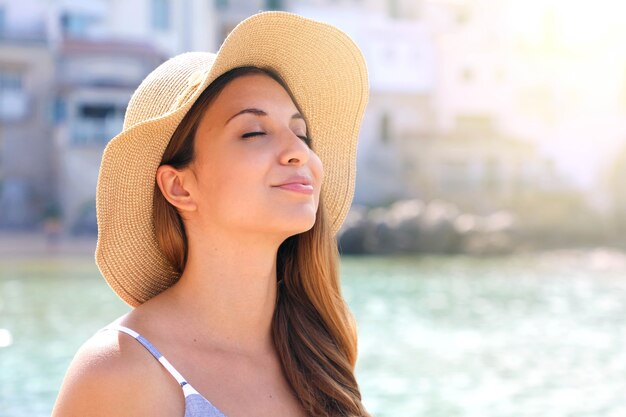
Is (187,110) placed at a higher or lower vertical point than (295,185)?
higher

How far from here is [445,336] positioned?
1052 cm

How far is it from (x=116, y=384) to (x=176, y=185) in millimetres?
380

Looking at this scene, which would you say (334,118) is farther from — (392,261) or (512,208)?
(512,208)

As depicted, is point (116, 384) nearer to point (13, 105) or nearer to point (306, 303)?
point (306, 303)

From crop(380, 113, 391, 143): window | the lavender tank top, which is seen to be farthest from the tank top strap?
crop(380, 113, 391, 143): window

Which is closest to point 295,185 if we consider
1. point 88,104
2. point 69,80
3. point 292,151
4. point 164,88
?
point 292,151

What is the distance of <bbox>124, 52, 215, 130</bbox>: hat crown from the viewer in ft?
4.93

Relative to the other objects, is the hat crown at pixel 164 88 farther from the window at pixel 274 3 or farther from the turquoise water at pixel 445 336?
the window at pixel 274 3

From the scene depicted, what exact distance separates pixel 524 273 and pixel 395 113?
12.9 m

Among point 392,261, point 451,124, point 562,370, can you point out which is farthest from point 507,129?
point 562,370

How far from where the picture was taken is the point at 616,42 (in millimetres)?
32438

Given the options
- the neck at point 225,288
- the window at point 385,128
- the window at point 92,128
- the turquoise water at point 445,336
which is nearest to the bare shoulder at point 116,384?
the neck at point 225,288

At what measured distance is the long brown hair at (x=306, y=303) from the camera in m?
1.50

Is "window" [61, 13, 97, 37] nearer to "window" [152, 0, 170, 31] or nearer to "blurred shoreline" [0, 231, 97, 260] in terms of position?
"window" [152, 0, 170, 31]
